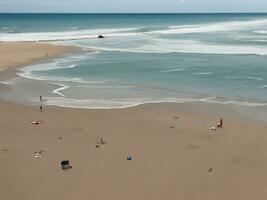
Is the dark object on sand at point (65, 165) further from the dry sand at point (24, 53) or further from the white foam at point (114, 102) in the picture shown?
the dry sand at point (24, 53)

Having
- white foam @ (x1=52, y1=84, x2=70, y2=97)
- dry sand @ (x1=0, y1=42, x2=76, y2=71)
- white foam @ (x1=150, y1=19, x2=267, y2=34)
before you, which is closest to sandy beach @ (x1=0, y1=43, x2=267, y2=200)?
white foam @ (x1=52, y1=84, x2=70, y2=97)

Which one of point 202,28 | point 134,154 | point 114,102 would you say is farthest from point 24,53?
point 202,28

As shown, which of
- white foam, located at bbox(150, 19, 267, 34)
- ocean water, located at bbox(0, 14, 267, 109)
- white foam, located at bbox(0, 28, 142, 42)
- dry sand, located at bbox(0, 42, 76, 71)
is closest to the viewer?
ocean water, located at bbox(0, 14, 267, 109)

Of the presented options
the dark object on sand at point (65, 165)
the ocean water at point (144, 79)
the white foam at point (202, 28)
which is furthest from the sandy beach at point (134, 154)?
the white foam at point (202, 28)

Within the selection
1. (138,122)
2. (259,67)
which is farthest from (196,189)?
(259,67)

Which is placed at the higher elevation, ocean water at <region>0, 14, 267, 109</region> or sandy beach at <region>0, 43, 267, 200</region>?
sandy beach at <region>0, 43, 267, 200</region>

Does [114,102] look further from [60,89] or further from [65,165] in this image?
[65,165]

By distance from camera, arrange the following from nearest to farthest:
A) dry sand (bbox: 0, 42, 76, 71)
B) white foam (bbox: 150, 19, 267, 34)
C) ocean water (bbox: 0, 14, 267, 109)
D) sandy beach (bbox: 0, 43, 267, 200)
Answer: sandy beach (bbox: 0, 43, 267, 200), ocean water (bbox: 0, 14, 267, 109), dry sand (bbox: 0, 42, 76, 71), white foam (bbox: 150, 19, 267, 34)

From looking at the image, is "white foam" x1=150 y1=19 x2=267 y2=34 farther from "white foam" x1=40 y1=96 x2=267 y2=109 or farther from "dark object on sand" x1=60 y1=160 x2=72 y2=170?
"dark object on sand" x1=60 y1=160 x2=72 y2=170
